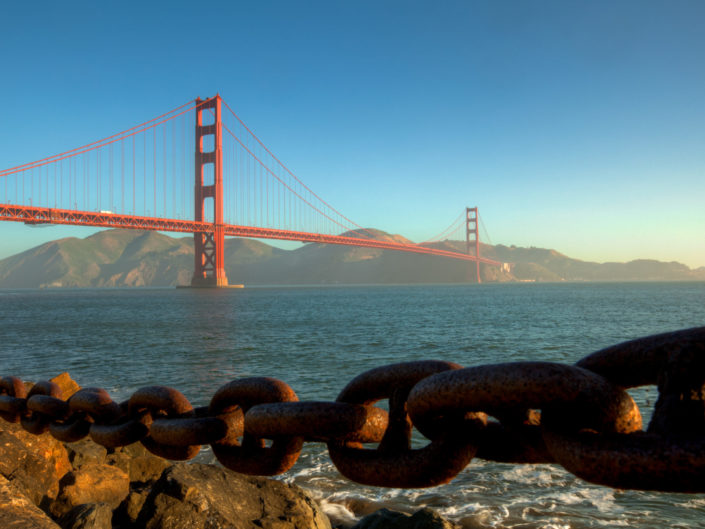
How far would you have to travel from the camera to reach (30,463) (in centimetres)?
344

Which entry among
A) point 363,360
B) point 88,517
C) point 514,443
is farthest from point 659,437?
point 363,360

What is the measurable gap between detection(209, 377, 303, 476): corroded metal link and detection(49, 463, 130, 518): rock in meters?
2.80

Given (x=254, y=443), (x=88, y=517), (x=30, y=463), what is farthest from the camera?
(x=30, y=463)

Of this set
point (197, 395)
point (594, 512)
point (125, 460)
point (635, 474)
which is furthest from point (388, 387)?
point (197, 395)

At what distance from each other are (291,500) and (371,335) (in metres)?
20.1

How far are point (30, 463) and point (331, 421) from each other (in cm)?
→ 313

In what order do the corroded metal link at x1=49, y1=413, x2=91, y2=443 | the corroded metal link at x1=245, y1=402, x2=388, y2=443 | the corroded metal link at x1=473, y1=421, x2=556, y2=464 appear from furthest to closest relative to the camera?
1. the corroded metal link at x1=49, y1=413, x2=91, y2=443
2. the corroded metal link at x1=245, y1=402, x2=388, y2=443
3. the corroded metal link at x1=473, y1=421, x2=556, y2=464

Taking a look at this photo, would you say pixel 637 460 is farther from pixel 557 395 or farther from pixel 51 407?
pixel 51 407

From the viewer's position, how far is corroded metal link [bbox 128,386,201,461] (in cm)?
154

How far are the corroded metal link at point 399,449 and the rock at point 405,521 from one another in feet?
10.4

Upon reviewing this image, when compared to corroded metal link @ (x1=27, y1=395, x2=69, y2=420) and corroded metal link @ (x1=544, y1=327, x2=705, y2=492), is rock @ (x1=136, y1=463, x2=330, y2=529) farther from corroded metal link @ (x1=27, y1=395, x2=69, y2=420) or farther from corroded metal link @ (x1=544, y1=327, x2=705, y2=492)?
corroded metal link @ (x1=544, y1=327, x2=705, y2=492)

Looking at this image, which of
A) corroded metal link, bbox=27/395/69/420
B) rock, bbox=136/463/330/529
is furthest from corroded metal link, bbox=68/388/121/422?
rock, bbox=136/463/330/529

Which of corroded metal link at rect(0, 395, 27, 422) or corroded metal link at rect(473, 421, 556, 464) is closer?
corroded metal link at rect(473, 421, 556, 464)

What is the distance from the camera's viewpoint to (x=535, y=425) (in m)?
1.01
